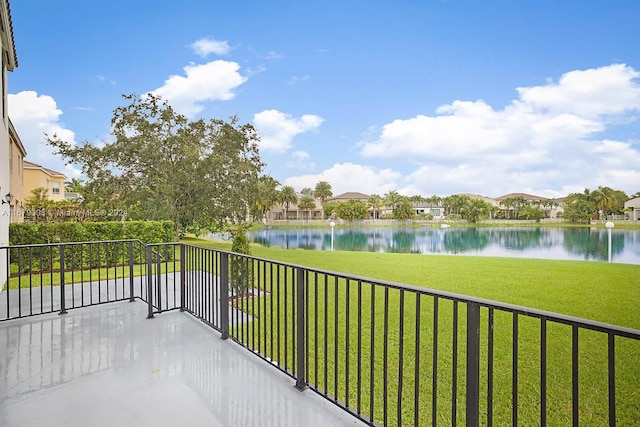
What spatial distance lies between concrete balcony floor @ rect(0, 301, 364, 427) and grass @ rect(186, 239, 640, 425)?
0.74 ft

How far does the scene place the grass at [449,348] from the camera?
245cm

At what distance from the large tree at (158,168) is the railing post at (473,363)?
582 inches

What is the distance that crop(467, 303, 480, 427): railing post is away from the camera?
1.39 meters

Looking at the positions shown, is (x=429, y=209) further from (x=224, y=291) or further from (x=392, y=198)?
(x=224, y=291)

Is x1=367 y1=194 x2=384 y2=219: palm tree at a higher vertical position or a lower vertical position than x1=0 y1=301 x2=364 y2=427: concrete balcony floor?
higher

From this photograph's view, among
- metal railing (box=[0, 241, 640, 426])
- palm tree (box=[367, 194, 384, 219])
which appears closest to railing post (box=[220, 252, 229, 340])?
metal railing (box=[0, 241, 640, 426])

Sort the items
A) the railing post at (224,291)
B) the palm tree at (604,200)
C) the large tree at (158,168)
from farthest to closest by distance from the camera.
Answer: the palm tree at (604,200) → the large tree at (158,168) → the railing post at (224,291)

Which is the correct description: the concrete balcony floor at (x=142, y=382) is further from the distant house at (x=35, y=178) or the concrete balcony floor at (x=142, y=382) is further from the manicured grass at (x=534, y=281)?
the distant house at (x=35, y=178)

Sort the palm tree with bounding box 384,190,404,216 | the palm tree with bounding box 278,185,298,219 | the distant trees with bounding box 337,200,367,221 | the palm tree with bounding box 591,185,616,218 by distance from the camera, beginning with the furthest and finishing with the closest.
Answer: the palm tree with bounding box 384,190,404,216
the palm tree with bounding box 278,185,298,219
the distant trees with bounding box 337,200,367,221
the palm tree with bounding box 591,185,616,218

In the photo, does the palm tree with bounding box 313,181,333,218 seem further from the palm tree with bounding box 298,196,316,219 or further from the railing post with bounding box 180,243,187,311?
the railing post with bounding box 180,243,187,311

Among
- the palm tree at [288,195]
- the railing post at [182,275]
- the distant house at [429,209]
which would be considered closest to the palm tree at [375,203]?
the distant house at [429,209]

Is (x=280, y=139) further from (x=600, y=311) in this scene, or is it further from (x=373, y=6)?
(x=600, y=311)

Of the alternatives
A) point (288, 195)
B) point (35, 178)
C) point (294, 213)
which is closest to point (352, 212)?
point (288, 195)

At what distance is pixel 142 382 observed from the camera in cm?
253
